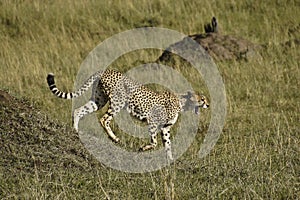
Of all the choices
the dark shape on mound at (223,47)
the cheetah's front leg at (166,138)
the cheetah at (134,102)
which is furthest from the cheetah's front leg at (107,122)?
the dark shape on mound at (223,47)

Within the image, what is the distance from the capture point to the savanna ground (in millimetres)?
4520

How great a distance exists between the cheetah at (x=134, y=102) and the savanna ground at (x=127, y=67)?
0.35 metres

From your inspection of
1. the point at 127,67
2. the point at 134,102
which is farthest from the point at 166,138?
the point at 127,67

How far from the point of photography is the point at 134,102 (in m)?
6.94

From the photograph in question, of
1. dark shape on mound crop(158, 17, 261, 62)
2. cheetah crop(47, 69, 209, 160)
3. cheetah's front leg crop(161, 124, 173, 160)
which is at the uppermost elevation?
dark shape on mound crop(158, 17, 261, 62)

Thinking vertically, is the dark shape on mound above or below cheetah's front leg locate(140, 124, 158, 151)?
above

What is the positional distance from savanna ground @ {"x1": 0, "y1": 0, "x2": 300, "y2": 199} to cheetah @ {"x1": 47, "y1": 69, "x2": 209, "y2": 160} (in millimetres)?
355

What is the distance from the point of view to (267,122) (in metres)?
7.54

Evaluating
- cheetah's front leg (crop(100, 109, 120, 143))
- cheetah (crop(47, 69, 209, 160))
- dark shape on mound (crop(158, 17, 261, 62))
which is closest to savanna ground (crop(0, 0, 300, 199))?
dark shape on mound (crop(158, 17, 261, 62))

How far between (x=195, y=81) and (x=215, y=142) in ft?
9.37

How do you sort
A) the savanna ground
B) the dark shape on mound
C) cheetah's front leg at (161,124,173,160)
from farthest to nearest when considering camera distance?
Result: 1. the dark shape on mound
2. cheetah's front leg at (161,124,173,160)
3. the savanna ground

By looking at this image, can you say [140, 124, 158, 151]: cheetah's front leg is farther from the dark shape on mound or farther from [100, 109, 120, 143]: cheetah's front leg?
the dark shape on mound

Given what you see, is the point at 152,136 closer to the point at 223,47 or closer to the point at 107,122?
the point at 107,122

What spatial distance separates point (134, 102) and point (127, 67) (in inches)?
137
